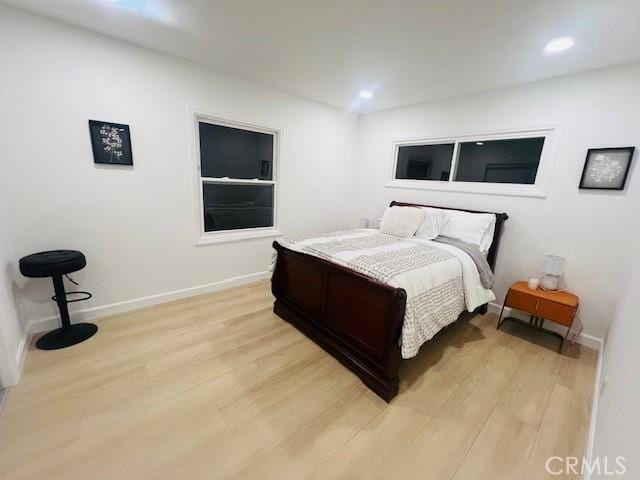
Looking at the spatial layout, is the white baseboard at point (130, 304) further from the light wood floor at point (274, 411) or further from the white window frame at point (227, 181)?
the white window frame at point (227, 181)

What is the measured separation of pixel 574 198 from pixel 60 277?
14.8 ft

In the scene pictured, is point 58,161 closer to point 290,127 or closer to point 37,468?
point 37,468

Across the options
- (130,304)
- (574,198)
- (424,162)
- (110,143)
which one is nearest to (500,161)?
(574,198)

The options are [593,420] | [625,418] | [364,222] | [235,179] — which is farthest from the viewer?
[364,222]

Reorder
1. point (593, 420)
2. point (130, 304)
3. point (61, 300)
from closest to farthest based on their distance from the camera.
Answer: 1. point (593, 420)
2. point (61, 300)
3. point (130, 304)

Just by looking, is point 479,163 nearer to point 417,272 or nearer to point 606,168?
point 606,168

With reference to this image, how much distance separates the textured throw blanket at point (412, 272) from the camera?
174 centimetres

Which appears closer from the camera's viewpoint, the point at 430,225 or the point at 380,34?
the point at 380,34

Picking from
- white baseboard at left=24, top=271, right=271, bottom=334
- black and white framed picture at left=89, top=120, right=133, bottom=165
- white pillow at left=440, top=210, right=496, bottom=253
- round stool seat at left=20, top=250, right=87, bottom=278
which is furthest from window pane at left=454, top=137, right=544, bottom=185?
round stool seat at left=20, top=250, right=87, bottom=278

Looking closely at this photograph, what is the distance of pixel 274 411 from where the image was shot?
161 centimetres

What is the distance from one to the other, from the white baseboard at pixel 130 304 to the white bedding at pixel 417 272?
3.96ft

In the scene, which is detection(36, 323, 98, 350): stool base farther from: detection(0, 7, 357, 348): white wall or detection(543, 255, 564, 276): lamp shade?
detection(543, 255, 564, 276): lamp shade

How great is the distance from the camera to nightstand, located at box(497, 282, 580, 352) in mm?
2219

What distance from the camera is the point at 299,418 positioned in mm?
1570
